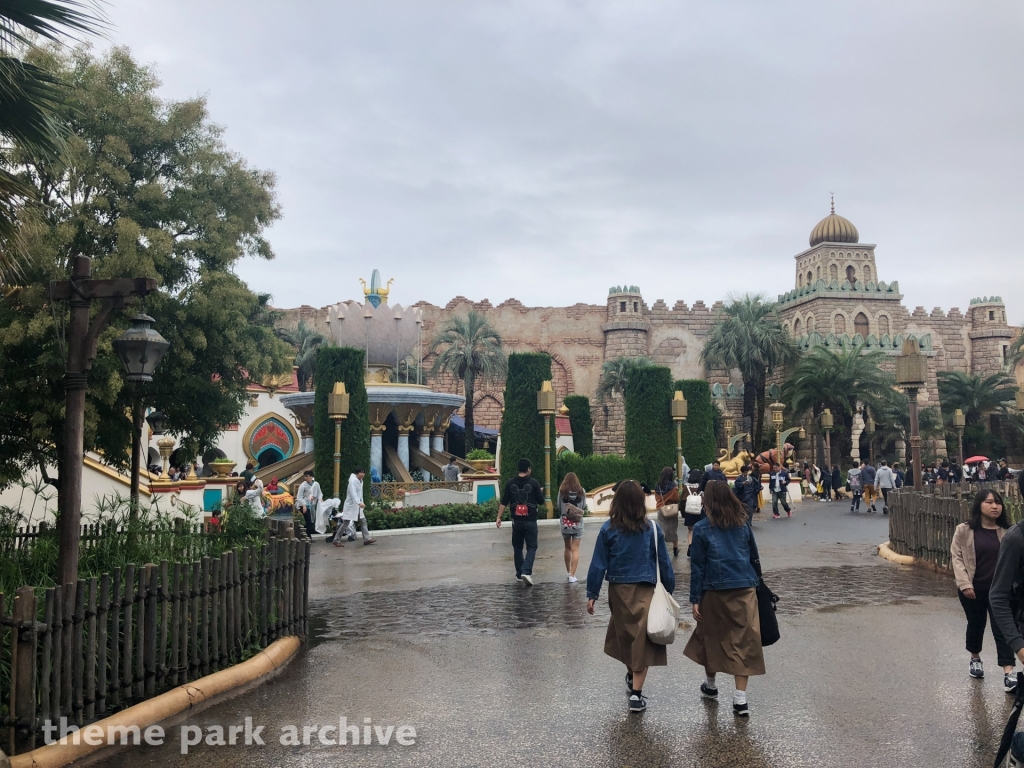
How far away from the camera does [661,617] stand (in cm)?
534

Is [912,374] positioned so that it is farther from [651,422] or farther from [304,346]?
[304,346]

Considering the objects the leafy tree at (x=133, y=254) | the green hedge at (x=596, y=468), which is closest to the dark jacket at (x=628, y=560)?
the leafy tree at (x=133, y=254)

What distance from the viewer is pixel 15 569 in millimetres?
6242

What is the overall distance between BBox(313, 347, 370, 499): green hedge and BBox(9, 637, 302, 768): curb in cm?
1274

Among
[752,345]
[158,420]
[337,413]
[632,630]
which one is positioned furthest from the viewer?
[752,345]

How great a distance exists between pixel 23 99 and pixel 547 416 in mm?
16207

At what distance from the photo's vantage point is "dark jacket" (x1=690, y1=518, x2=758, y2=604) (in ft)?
17.3

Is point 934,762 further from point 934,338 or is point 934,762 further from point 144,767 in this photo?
point 934,338

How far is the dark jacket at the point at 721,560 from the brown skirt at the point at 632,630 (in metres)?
0.34

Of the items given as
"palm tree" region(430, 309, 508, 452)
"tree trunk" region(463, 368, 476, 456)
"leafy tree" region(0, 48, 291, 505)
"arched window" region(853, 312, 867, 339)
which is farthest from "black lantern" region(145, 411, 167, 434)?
"arched window" region(853, 312, 867, 339)

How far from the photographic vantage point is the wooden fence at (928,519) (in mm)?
10742

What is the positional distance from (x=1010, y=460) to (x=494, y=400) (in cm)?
2702

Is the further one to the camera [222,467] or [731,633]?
[222,467]

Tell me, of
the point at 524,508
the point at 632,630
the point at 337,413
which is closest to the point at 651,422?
the point at 337,413
